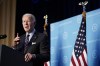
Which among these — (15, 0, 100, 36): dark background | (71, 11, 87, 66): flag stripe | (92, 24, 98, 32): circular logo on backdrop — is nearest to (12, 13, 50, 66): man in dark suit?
(92, 24, 98, 32): circular logo on backdrop

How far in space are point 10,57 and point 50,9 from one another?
4.26m

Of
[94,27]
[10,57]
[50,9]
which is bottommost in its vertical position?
[10,57]

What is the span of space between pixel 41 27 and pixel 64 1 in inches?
34.6

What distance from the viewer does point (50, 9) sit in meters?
7.00

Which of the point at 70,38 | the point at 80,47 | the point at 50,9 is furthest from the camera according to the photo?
the point at 50,9

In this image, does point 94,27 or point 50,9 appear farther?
point 50,9

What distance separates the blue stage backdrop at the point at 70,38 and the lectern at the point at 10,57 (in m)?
1.65

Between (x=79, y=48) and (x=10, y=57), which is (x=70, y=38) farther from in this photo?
(x=10, y=57)

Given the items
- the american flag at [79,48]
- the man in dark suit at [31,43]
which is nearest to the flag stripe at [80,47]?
the american flag at [79,48]

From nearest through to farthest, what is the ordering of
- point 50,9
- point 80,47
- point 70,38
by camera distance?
1. point 80,47
2. point 70,38
3. point 50,9

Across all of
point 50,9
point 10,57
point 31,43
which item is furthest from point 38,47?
point 50,9

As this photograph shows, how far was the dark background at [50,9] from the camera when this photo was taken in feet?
20.4

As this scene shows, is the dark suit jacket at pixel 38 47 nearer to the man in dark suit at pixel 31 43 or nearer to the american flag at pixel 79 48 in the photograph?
the man in dark suit at pixel 31 43

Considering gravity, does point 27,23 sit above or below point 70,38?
above
